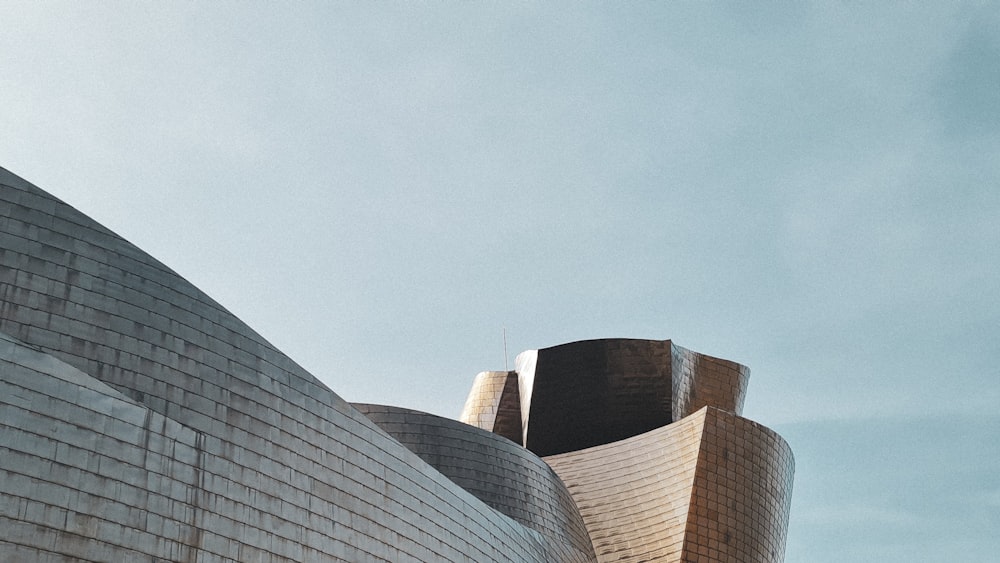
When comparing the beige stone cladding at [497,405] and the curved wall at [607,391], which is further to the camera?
the beige stone cladding at [497,405]

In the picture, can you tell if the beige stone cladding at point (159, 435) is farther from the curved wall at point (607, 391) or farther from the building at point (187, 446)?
the curved wall at point (607, 391)

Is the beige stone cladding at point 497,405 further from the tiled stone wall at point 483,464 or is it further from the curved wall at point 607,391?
the tiled stone wall at point 483,464

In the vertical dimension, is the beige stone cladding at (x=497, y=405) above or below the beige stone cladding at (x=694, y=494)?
above

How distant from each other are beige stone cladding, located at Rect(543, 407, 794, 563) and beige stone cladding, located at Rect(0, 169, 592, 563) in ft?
29.8

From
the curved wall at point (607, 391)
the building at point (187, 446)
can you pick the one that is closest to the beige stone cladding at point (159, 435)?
the building at point (187, 446)

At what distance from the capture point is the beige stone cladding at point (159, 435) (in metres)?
11.9

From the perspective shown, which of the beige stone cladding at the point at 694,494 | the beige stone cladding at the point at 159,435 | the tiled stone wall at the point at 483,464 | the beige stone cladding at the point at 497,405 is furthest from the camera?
the beige stone cladding at the point at 497,405

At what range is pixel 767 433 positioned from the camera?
2748cm

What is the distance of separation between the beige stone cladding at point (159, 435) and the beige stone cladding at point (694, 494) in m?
9.09

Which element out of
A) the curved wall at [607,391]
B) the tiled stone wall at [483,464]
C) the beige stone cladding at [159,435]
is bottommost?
the beige stone cladding at [159,435]

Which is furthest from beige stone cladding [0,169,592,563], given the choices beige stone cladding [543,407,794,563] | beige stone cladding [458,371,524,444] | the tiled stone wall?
beige stone cladding [458,371,524,444]

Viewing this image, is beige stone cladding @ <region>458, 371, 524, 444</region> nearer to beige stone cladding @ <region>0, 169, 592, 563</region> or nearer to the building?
the building

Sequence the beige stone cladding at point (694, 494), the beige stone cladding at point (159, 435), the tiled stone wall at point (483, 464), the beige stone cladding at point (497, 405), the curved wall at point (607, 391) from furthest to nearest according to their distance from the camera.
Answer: the beige stone cladding at point (497, 405) → the curved wall at point (607, 391) → the beige stone cladding at point (694, 494) → the tiled stone wall at point (483, 464) → the beige stone cladding at point (159, 435)

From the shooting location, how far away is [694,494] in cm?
2562
